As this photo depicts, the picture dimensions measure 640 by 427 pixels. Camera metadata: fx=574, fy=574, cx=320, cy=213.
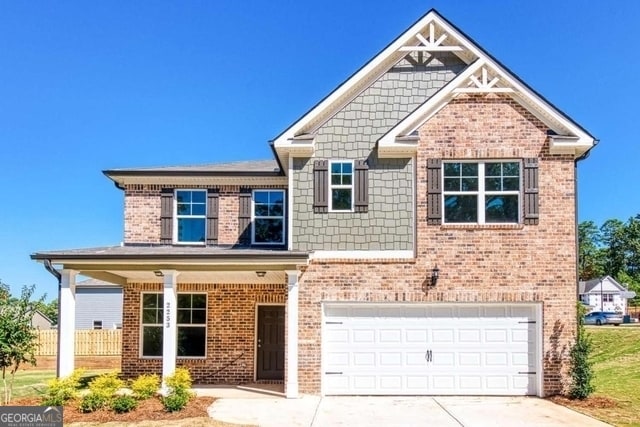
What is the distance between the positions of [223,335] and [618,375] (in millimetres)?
11169

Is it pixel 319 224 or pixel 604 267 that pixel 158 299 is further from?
pixel 604 267

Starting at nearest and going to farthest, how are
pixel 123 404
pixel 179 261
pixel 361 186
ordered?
pixel 123 404, pixel 179 261, pixel 361 186

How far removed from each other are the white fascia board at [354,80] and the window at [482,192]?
2.98m

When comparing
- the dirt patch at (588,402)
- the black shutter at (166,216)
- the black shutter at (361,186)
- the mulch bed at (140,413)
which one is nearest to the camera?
the mulch bed at (140,413)

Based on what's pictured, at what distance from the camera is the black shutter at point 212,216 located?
51.3 feet

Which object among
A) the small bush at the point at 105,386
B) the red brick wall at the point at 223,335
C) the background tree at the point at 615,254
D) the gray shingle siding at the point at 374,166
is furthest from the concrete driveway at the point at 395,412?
the background tree at the point at 615,254

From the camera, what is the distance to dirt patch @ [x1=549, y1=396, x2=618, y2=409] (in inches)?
467

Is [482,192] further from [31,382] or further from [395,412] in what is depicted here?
[31,382]

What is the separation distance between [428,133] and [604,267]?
81575 mm

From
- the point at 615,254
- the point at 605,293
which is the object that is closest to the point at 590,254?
the point at 615,254

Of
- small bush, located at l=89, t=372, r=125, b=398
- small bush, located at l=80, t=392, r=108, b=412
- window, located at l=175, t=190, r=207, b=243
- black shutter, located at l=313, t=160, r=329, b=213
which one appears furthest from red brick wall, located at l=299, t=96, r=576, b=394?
small bush, located at l=80, t=392, r=108, b=412

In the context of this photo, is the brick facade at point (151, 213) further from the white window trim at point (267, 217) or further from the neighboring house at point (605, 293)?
the neighboring house at point (605, 293)

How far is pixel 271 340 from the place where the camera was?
1566 centimetres

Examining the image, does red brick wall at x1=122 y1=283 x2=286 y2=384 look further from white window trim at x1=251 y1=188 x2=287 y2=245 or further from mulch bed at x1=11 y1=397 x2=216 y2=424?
mulch bed at x1=11 y1=397 x2=216 y2=424
